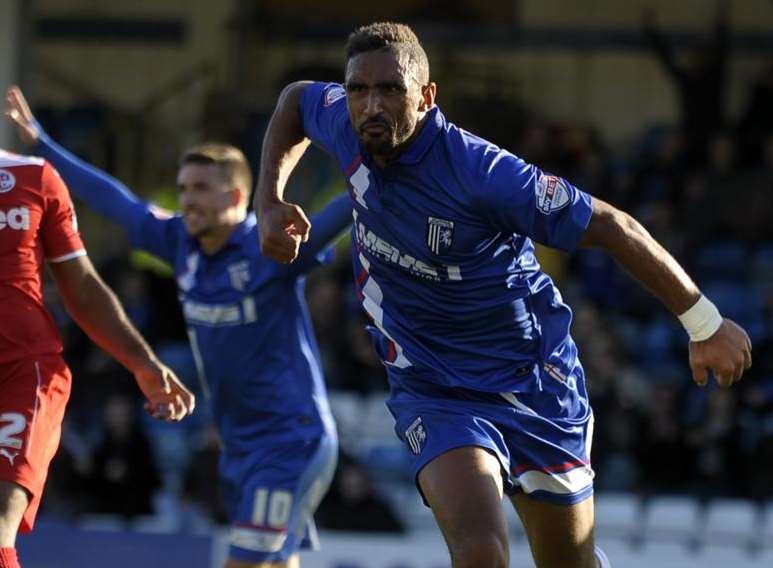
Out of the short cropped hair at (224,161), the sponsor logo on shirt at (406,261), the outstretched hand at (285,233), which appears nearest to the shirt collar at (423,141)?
the sponsor logo on shirt at (406,261)

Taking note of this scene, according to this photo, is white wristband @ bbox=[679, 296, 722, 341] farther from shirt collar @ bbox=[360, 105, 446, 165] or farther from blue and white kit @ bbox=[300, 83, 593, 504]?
shirt collar @ bbox=[360, 105, 446, 165]

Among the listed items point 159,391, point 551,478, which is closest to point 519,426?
point 551,478

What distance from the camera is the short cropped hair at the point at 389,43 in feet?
17.6

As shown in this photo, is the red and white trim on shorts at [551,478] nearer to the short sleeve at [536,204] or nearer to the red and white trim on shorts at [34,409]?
the short sleeve at [536,204]

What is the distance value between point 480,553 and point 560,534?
2.34 ft

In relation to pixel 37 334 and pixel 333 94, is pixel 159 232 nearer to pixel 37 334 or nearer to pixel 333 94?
pixel 333 94

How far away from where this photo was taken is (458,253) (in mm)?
5473

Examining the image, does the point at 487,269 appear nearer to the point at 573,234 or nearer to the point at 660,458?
the point at 573,234

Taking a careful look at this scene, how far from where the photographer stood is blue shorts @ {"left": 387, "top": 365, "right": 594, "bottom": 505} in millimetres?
5562

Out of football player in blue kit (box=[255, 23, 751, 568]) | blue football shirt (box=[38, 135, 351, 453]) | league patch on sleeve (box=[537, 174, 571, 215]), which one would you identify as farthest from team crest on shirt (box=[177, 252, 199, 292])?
league patch on sleeve (box=[537, 174, 571, 215])

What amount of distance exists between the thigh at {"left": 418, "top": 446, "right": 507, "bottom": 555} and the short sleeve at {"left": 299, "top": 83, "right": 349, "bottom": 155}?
3.99 feet

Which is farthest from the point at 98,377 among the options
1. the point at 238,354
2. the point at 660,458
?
the point at 238,354

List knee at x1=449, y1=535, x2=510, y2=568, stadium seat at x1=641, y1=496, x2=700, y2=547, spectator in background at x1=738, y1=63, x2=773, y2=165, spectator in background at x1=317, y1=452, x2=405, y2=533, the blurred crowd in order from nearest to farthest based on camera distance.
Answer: knee at x1=449, y1=535, x2=510, y2=568
stadium seat at x1=641, y1=496, x2=700, y2=547
spectator in background at x1=317, y1=452, x2=405, y2=533
the blurred crowd
spectator in background at x1=738, y1=63, x2=773, y2=165

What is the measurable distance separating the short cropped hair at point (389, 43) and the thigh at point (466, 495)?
4.15ft
